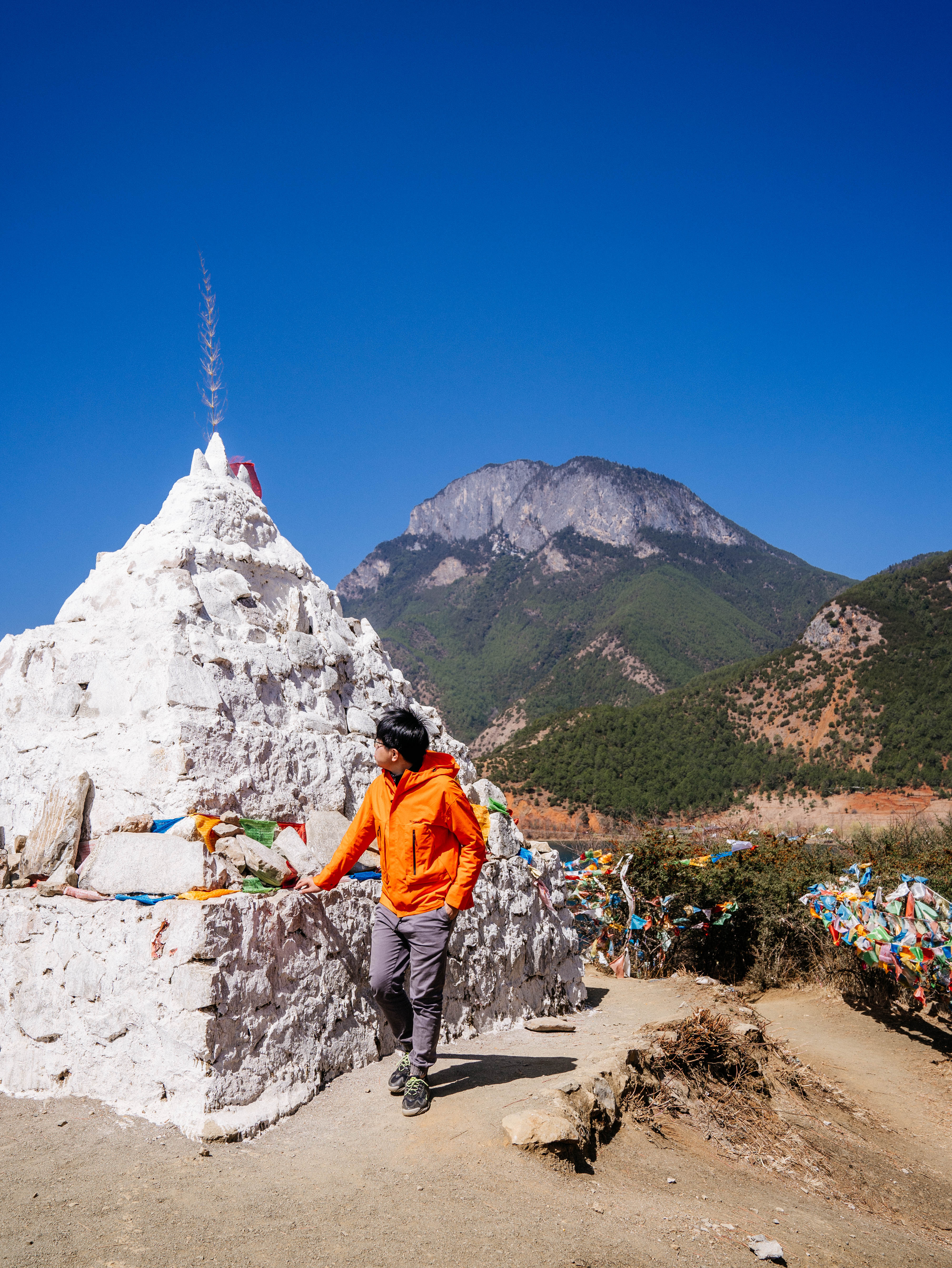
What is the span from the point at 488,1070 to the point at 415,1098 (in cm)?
81

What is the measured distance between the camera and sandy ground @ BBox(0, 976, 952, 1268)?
2.28 m

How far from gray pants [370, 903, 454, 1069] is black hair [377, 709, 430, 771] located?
64 cm

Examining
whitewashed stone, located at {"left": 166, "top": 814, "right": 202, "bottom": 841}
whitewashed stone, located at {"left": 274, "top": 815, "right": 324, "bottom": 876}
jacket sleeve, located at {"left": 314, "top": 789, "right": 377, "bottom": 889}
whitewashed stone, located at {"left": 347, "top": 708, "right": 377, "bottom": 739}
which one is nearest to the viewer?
jacket sleeve, located at {"left": 314, "top": 789, "right": 377, "bottom": 889}

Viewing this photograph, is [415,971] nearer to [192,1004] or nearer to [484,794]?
[192,1004]

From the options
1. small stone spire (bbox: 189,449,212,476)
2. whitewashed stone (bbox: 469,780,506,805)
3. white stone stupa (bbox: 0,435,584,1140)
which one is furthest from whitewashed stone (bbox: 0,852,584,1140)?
small stone spire (bbox: 189,449,212,476)

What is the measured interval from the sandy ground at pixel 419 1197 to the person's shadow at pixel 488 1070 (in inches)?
0.6

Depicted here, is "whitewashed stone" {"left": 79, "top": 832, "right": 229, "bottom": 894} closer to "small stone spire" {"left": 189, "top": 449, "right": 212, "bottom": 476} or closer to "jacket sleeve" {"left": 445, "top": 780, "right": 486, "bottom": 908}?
"jacket sleeve" {"left": 445, "top": 780, "right": 486, "bottom": 908}

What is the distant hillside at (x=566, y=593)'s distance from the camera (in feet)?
264

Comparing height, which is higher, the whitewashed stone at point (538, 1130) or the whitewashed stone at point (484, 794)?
the whitewashed stone at point (484, 794)

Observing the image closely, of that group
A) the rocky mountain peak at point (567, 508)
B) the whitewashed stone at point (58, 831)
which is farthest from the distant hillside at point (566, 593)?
the whitewashed stone at point (58, 831)

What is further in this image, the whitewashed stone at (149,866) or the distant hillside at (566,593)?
the distant hillside at (566,593)

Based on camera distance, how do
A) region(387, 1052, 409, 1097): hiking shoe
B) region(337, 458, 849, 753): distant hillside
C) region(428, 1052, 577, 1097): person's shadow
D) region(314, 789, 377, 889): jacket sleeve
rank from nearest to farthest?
region(387, 1052, 409, 1097): hiking shoe → region(314, 789, 377, 889): jacket sleeve → region(428, 1052, 577, 1097): person's shadow → region(337, 458, 849, 753): distant hillside

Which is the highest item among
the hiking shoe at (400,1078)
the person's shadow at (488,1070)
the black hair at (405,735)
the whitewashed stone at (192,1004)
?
the black hair at (405,735)

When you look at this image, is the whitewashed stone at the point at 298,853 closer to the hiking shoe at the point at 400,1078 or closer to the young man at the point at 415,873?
the young man at the point at 415,873
